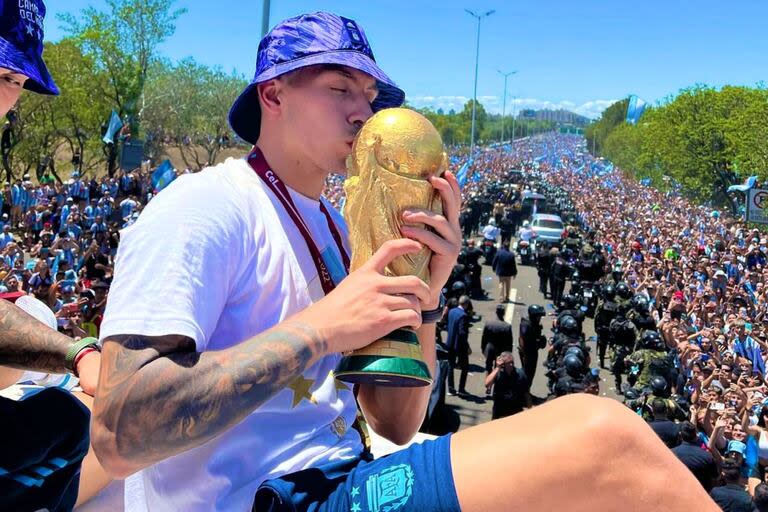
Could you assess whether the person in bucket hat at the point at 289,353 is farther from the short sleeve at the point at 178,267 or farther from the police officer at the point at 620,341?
the police officer at the point at 620,341

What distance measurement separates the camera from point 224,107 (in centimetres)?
4700

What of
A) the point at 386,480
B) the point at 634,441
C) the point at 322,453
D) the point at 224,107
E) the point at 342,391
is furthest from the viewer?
the point at 224,107

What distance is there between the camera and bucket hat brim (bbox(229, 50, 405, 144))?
158 centimetres

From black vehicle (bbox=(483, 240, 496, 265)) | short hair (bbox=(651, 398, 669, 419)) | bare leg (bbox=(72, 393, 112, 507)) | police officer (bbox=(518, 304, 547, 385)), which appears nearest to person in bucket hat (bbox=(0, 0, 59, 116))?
bare leg (bbox=(72, 393, 112, 507))

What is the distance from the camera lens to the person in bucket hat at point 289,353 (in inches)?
48.4

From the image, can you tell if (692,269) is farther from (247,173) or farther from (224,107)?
(224,107)

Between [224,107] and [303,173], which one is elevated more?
[224,107]

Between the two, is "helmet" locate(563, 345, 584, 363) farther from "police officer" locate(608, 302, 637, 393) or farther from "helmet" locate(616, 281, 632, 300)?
"helmet" locate(616, 281, 632, 300)

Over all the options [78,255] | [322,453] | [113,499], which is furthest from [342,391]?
[78,255]

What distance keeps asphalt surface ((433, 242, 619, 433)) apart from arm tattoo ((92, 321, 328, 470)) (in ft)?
24.2

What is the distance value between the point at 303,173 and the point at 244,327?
1.52 ft

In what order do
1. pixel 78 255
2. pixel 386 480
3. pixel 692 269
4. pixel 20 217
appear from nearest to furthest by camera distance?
pixel 386 480, pixel 78 255, pixel 692 269, pixel 20 217

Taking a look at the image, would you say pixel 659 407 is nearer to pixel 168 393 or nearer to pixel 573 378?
pixel 573 378

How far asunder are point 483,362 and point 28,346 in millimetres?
11426
